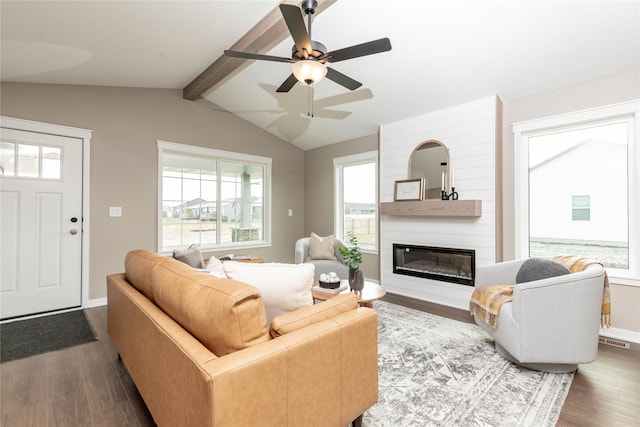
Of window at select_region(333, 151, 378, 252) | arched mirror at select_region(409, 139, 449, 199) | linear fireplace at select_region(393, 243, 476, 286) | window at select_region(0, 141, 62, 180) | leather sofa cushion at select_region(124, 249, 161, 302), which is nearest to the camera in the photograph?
leather sofa cushion at select_region(124, 249, 161, 302)

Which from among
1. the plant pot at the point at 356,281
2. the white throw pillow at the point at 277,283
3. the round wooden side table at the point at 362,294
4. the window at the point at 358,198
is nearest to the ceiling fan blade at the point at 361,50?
the white throw pillow at the point at 277,283

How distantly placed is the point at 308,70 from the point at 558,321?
246 cm

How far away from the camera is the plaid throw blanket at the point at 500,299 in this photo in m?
2.23

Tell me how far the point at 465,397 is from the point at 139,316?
6.53 feet

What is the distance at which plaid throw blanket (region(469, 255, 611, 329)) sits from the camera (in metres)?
2.23

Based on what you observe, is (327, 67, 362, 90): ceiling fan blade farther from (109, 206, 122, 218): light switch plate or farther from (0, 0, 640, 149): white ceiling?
(109, 206, 122, 218): light switch plate

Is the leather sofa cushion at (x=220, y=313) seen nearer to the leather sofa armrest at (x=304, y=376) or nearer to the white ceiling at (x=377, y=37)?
the leather sofa armrest at (x=304, y=376)

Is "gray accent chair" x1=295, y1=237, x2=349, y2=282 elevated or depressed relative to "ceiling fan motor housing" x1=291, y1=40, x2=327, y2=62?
depressed

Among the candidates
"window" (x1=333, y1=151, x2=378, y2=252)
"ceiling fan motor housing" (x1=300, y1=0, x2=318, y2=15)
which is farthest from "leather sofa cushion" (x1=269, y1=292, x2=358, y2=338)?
"window" (x1=333, y1=151, x2=378, y2=252)

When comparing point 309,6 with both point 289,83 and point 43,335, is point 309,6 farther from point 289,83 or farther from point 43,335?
point 43,335

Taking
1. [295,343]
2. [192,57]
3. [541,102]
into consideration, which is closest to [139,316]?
[295,343]

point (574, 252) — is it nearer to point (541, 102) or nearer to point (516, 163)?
point (516, 163)

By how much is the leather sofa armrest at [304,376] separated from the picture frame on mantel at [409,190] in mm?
2802

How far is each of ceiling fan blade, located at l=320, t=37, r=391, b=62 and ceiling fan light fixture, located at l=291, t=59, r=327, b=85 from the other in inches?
4.0
